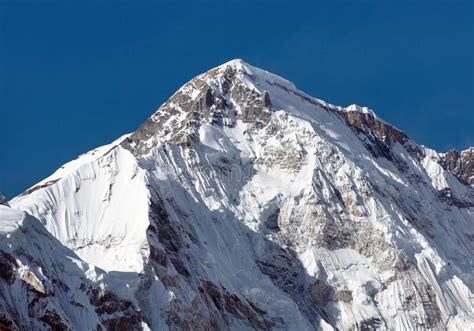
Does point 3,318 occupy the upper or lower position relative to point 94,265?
lower

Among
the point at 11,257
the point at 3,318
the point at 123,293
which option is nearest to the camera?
the point at 3,318

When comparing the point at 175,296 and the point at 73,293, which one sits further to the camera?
the point at 175,296

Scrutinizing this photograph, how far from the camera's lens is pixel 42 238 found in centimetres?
18700

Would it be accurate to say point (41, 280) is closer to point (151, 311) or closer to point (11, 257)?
point (11, 257)

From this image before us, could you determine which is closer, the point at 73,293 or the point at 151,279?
the point at 73,293

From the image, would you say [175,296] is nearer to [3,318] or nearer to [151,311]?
[151,311]

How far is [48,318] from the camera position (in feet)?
568

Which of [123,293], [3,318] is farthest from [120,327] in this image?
[3,318]

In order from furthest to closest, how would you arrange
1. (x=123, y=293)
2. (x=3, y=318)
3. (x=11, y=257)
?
1. (x=123, y=293)
2. (x=11, y=257)
3. (x=3, y=318)

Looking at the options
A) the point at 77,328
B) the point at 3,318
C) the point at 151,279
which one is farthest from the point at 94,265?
the point at 3,318

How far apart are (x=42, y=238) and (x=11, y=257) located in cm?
1093

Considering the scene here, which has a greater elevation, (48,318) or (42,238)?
(42,238)

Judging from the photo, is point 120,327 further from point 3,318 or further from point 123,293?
point 3,318

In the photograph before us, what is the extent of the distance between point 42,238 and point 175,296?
65.1ft
